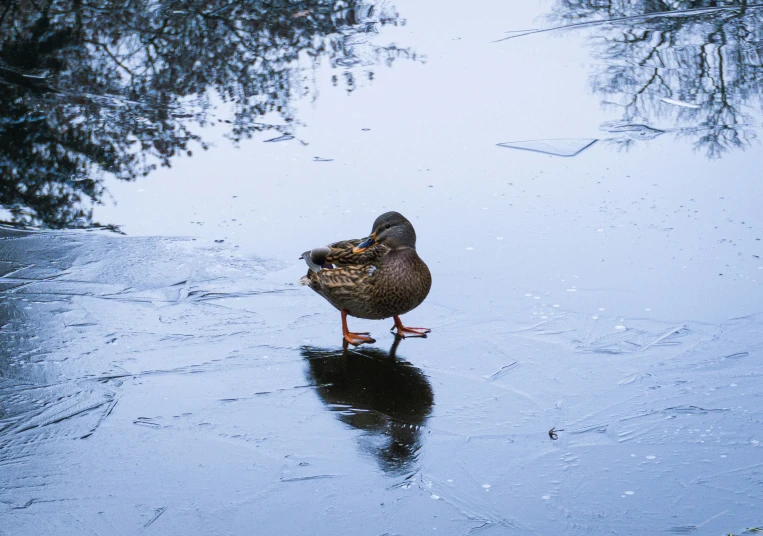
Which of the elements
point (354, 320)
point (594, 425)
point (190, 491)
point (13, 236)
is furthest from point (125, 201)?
point (594, 425)

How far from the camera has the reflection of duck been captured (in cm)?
375

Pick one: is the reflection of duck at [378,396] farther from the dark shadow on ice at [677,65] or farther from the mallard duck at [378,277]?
the dark shadow on ice at [677,65]

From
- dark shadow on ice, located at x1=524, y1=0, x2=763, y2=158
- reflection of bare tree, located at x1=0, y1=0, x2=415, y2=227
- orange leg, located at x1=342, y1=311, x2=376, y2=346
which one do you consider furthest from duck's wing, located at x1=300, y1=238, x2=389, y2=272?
dark shadow on ice, located at x1=524, y1=0, x2=763, y2=158

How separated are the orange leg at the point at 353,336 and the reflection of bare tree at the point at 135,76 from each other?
7.21 ft

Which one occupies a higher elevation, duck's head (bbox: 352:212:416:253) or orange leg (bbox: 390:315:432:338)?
duck's head (bbox: 352:212:416:253)

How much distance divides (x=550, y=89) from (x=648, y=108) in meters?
0.91

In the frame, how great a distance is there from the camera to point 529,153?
6.82m

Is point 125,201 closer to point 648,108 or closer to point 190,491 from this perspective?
point 190,491

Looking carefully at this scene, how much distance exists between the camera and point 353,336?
4.67 meters

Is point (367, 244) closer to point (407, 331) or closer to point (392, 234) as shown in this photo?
point (392, 234)

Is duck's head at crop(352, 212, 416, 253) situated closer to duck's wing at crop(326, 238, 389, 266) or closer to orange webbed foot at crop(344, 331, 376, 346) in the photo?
duck's wing at crop(326, 238, 389, 266)

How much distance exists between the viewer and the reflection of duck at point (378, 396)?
3750 mm

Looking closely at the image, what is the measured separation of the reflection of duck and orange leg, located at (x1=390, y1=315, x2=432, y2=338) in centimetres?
5

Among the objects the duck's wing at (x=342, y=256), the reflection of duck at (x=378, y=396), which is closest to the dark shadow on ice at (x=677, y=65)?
the duck's wing at (x=342, y=256)
